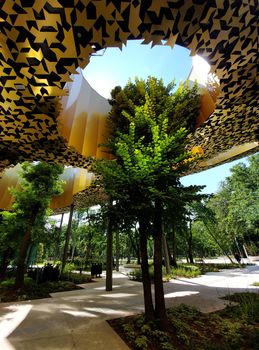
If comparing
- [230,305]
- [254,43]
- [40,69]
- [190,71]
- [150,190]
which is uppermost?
[190,71]

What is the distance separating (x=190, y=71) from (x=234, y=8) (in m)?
8.39

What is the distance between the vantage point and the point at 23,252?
10.1 meters

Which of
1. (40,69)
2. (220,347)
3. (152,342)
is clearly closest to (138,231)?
(152,342)

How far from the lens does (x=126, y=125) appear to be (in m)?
9.24

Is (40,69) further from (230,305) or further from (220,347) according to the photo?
(230,305)

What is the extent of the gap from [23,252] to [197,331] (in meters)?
8.01

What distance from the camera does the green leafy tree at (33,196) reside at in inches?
412

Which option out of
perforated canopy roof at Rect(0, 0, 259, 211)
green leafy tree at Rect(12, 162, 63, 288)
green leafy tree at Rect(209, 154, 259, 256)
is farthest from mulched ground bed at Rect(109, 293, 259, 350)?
green leafy tree at Rect(209, 154, 259, 256)

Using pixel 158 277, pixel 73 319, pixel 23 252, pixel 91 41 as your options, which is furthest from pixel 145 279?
pixel 23 252

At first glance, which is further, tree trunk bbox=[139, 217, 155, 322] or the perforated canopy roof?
tree trunk bbox=[139, 217, 155, 322]

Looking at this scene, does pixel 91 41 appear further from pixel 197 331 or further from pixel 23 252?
pixel 23 252

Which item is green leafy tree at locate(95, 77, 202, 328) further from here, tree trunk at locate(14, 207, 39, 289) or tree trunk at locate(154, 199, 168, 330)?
tree trunk at locate(14, 207, 39, 289)

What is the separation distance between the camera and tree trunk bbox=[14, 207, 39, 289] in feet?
31.9

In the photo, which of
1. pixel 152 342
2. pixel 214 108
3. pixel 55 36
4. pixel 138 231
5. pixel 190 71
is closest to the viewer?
pixel 152 342
